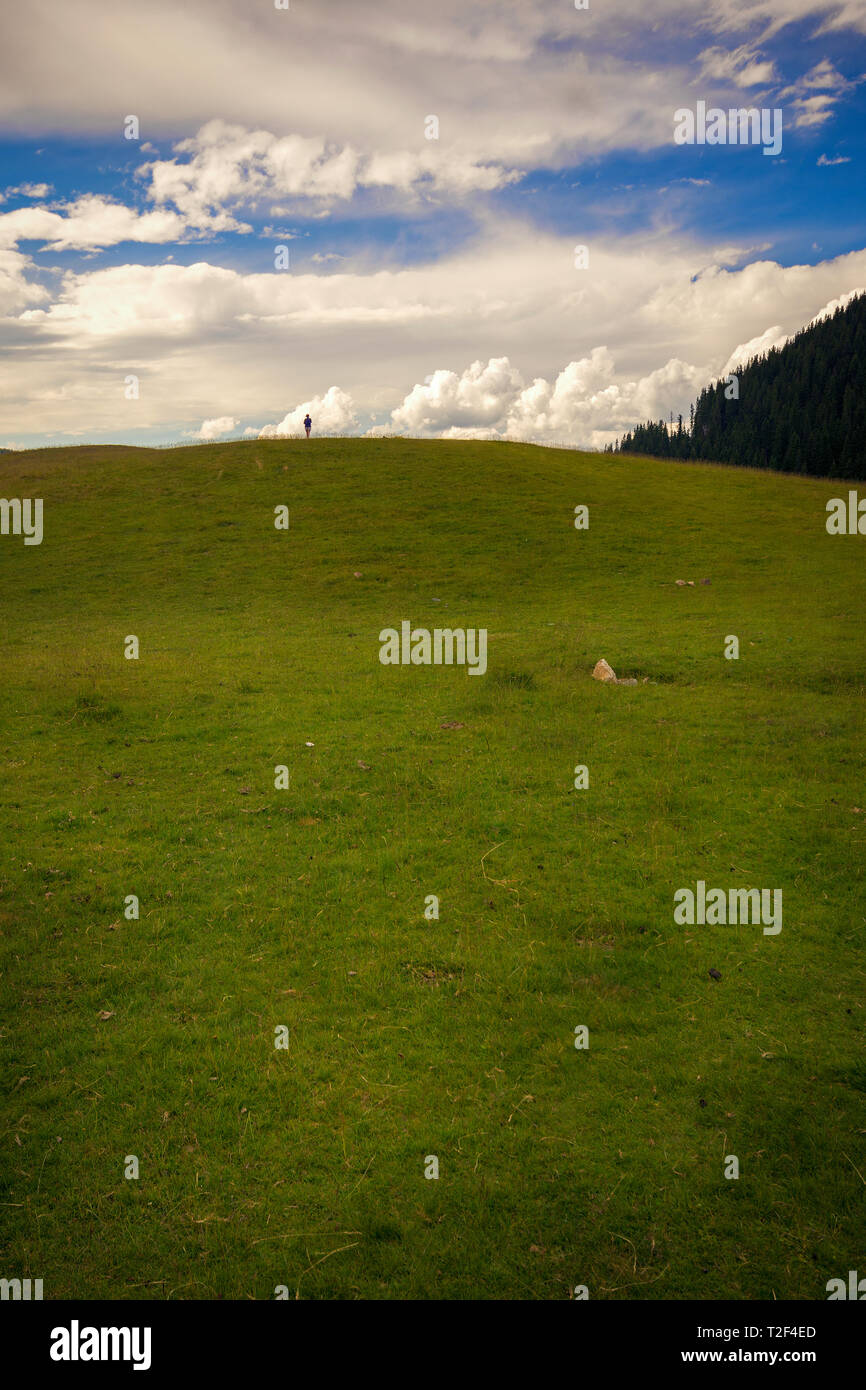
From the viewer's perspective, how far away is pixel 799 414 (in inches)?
5694

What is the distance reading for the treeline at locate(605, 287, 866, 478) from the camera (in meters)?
120

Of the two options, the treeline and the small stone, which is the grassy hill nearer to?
the small stone

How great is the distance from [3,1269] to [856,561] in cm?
4281

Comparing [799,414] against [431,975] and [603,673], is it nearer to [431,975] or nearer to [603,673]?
[603,673]

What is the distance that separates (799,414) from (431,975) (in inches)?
6513

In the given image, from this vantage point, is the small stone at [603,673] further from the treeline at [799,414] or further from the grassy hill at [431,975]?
the treeline at [799,414]


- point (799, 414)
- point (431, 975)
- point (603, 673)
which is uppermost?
point (799, 414)

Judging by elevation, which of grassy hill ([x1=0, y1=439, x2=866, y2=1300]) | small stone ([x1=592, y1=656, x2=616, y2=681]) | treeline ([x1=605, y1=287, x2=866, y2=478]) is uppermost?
treeline ([x1=605, y1=287, x2=866, y2=478])

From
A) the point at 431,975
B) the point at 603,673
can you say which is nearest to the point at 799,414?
the point at 603,673

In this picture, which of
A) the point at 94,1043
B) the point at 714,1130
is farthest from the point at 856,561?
the point at 94,1043

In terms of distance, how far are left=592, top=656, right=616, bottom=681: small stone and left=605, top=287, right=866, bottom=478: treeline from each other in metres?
100

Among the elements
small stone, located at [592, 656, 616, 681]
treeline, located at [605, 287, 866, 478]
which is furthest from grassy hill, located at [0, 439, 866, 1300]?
treeline, located at [605, 287, 866, 478]

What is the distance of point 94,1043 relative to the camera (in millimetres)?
8070

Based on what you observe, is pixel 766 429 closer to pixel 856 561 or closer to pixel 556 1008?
pixel 856 561
